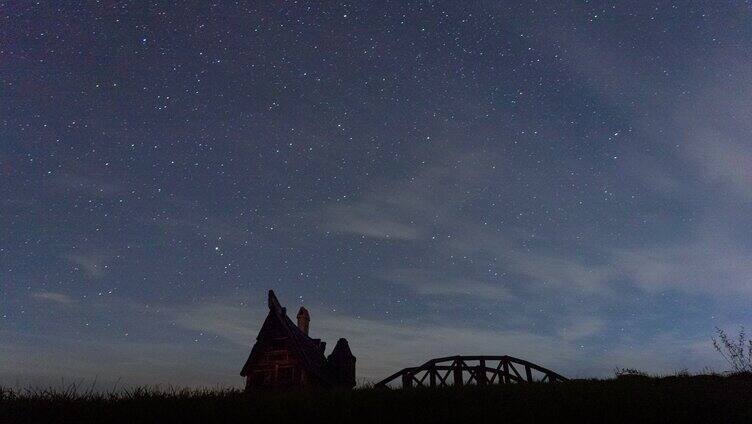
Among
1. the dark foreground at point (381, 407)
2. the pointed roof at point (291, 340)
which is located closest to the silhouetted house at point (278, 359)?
the pointed roof at point (291, 340)

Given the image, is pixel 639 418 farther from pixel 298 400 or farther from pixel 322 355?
pixel 322 355

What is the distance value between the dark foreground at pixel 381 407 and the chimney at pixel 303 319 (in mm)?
19814

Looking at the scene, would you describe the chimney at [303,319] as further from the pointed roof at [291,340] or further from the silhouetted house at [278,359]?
the silhouetted house at [278,359]

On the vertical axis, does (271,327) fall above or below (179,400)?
above

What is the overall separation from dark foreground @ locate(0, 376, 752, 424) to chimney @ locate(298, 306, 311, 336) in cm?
1981

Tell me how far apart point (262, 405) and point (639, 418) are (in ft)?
21.0

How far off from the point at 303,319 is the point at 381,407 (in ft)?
72.4

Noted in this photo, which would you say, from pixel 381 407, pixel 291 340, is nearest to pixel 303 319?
pixel 291 340

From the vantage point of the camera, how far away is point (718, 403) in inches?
368

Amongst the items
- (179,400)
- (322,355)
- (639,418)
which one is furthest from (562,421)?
(322,355)

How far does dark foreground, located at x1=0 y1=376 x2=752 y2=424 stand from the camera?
7727mm

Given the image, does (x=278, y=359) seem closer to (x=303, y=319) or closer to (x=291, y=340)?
(x=291, y=340)

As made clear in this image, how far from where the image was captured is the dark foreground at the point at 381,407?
7727 millimetres

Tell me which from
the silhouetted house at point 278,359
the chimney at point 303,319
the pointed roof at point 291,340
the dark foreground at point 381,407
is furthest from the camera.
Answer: the chimney at point 303,319
